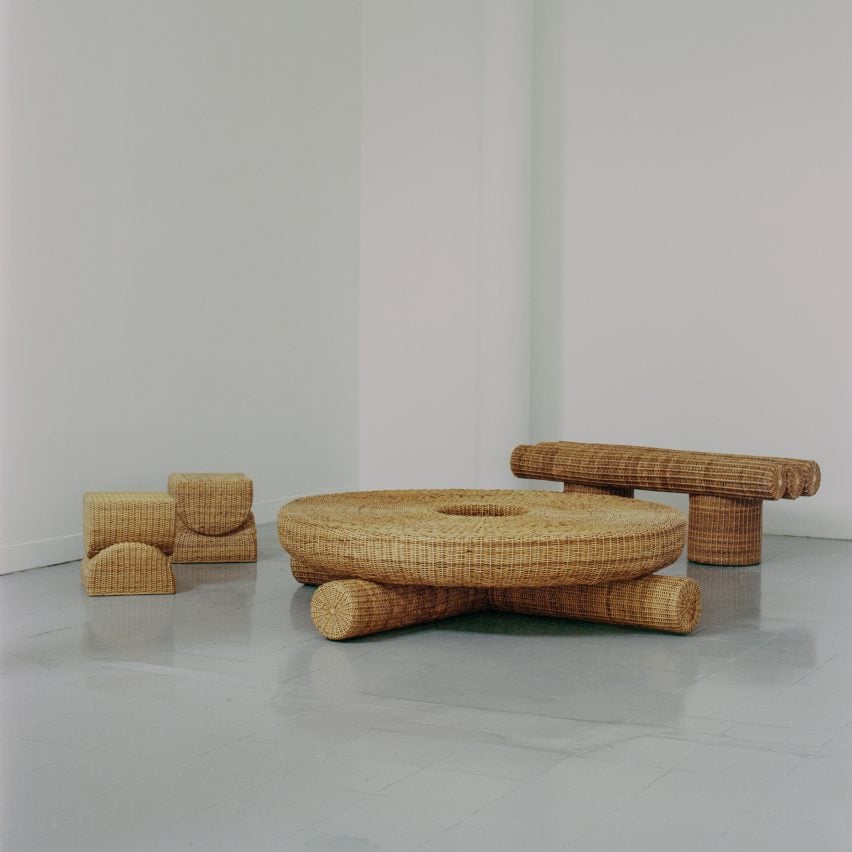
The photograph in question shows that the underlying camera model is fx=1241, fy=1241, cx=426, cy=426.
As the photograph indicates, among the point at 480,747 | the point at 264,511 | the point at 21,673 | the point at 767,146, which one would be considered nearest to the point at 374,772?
the point at 480,747

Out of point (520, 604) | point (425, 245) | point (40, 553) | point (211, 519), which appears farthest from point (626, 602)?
point (425, 245)

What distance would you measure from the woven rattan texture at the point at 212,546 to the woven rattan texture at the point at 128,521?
1.70 ft

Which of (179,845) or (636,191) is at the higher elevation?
(636,191)

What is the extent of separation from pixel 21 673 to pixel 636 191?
13.8 ft

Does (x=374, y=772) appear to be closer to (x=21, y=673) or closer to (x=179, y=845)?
(x=179, y=845)

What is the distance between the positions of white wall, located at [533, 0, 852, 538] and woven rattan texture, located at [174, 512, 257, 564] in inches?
84.9

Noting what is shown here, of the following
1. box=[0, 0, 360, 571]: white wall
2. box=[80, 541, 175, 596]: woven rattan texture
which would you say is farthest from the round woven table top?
box=[0, 0, 360, 571]: white wall

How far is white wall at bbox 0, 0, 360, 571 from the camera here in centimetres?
503

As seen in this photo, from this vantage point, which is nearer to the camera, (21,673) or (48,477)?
(21,673)

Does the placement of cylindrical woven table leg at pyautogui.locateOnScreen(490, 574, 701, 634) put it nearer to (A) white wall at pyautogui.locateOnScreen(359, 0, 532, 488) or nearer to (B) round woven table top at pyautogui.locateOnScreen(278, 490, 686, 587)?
(B) round woven table top at pyautogui.locateOnScreen(278, 490, 686, 587)

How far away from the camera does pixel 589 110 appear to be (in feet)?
21.5

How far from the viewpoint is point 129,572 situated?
448 centimetres

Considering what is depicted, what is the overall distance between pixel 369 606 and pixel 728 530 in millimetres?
2018

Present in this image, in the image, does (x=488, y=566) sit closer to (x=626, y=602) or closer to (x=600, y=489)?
(x=626, y=602)
